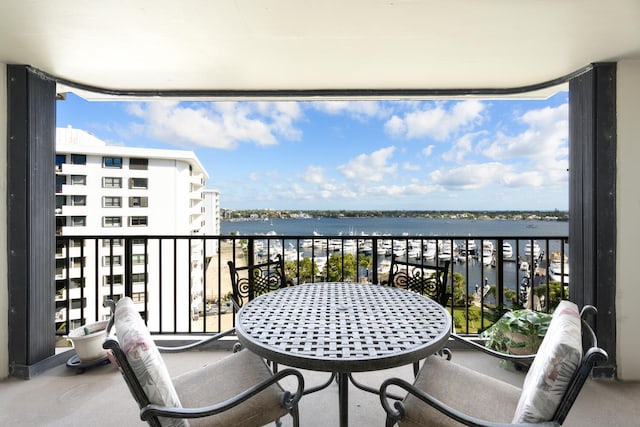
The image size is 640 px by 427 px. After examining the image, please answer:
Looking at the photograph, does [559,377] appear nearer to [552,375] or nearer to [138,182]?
[552,375]

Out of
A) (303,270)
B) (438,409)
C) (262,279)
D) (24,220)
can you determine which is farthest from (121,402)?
(303,270)

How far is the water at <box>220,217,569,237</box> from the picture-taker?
311cm

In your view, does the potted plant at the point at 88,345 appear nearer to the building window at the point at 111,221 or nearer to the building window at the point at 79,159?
the building window at the point at 79,159

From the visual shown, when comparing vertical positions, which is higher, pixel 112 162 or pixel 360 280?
pixel 112 162

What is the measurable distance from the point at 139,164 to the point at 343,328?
39077 millimetres

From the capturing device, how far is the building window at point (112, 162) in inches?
1289

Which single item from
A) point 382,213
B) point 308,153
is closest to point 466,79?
point 382,213

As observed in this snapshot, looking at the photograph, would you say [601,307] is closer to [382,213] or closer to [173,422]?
[173,422]

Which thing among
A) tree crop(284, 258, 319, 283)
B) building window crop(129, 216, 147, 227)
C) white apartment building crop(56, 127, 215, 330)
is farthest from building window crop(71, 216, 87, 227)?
tree crop(284, 258, 319, 283)

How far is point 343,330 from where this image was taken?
60.5 inches

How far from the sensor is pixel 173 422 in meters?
1.14

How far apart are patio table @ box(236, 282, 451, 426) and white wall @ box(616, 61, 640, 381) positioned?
5.99ft

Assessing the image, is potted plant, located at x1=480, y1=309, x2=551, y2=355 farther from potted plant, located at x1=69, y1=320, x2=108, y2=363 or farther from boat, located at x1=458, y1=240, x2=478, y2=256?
potted plant, located at x1=69, y1=320, x2=108, y2=363

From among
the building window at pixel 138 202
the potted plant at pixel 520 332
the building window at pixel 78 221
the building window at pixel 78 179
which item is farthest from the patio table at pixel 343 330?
the building window at pixel 138 202
